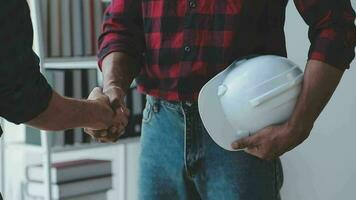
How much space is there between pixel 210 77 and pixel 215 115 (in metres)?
0.09

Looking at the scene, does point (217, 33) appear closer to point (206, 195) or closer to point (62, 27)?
point (206, 195)

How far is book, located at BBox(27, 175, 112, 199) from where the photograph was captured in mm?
2326

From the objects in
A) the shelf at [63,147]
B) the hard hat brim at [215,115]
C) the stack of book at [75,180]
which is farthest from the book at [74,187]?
the hard hat brim at [215,115]

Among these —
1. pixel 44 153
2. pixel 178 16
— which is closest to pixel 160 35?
→ pixel 178 16

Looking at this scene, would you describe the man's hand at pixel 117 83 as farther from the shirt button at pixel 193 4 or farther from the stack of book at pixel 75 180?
the stack of book at pixel 75 180

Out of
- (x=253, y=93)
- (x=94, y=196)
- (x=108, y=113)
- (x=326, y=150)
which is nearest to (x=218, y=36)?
(x=253, y=93)

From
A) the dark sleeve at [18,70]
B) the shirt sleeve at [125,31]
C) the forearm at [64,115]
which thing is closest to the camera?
the dark sleeve at [18,70]

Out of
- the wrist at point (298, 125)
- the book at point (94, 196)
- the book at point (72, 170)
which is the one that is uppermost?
the wrist at point (298, 125)

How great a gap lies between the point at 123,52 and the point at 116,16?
9cm

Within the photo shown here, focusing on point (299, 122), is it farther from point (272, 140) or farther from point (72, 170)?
point (72, 170)

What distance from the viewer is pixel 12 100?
2.89ft

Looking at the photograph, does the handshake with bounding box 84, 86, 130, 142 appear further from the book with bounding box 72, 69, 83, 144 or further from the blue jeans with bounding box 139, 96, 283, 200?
the book with bounding box 72, 69, 83, 144

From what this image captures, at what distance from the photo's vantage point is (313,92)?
110 centimetres

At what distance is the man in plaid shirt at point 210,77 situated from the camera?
112cm
